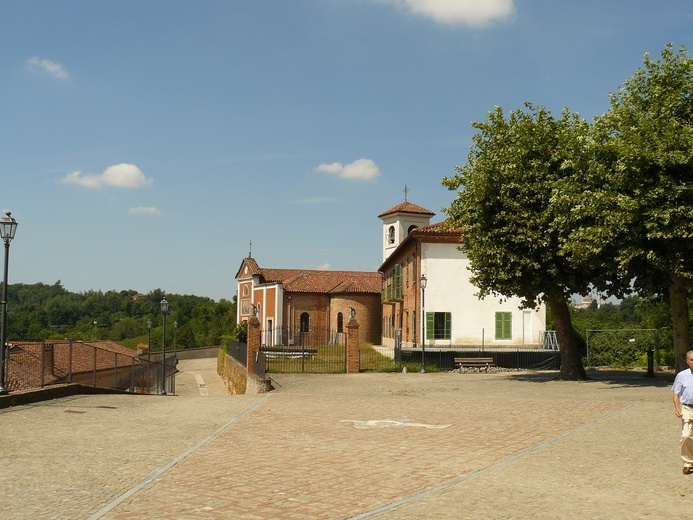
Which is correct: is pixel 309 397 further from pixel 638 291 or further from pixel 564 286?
pixel 638 291

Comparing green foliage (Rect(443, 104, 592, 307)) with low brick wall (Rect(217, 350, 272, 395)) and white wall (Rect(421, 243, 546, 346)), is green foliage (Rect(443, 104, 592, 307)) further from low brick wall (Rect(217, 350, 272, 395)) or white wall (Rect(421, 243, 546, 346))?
white wall (Rect(421, 243, 546, 346))

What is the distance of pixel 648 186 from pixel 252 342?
14668 mm

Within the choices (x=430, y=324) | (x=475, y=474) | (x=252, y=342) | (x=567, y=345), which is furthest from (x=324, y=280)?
(x=475, y=474)

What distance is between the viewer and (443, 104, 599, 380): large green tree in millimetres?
20641

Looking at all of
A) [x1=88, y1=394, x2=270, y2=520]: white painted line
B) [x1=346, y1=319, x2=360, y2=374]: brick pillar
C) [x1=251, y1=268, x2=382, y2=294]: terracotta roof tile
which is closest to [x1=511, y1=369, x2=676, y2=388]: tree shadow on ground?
[x1=346, y1=319, x2=360, y2=374]: brick pillar

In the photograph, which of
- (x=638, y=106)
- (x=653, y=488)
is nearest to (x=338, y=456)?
(x=653, y=488)

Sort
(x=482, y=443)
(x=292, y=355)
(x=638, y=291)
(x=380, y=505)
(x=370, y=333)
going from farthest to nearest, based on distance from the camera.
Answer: (x=370, y=333) < (x=292, y=355) < (x=638, y=291) < (x=482, y=443) < (x=380, y=505)

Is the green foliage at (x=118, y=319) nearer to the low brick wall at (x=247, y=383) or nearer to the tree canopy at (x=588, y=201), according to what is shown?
the low brick wall at (x=247, y=383)

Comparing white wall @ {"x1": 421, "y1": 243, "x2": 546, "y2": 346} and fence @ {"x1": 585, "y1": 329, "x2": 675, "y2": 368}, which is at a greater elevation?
white wall @ {"x1": 421, "y1": 243, "x2": 546, "y2": 346}

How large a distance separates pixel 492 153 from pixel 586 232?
203 inches

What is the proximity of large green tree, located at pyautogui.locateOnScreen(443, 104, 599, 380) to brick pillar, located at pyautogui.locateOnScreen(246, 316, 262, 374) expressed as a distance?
27.0ft

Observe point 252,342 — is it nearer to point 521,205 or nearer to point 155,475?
point 521,205

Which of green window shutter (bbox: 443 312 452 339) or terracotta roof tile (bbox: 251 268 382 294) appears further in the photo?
terracotta roof tile (bbox: 251 268 382 294)

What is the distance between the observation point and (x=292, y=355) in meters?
30.1
